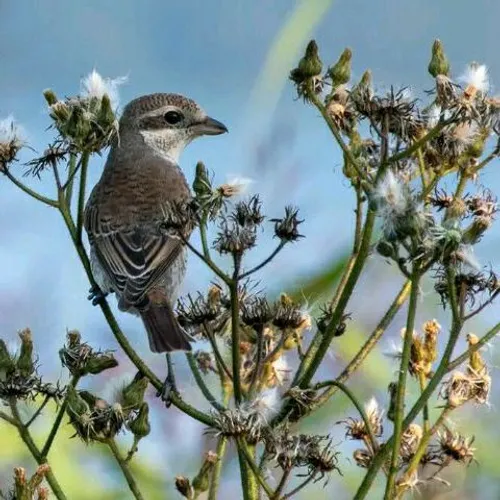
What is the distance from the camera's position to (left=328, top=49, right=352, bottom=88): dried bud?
10.9 ft

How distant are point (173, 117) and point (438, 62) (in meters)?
2.47

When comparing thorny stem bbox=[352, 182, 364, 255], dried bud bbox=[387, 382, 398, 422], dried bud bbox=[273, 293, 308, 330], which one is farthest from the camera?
dried bud bbox=[273, 293, 308, 330]

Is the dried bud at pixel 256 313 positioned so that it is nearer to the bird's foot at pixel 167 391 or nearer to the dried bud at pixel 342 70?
the bird's foot at pixel 167 391

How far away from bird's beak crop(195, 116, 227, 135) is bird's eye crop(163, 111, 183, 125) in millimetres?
86

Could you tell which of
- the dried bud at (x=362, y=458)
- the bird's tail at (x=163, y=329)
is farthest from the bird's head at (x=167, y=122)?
the dried bud at (x=362, y=458)

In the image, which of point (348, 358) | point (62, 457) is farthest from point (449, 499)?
point (62, 457)

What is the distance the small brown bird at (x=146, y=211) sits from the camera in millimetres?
4184

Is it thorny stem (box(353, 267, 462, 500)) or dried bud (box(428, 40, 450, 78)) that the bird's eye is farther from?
thorny stem (box(353, 267, 462, 500))

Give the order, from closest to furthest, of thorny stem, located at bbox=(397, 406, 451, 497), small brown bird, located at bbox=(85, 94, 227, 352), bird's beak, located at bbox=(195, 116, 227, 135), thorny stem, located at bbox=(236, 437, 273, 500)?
thorny stem, located at bbox=(236, 437, 273, 500) → thorny stem, located at bbox=(397, 406, 451, 497) → small brown bird, located at bbox=(85, 94, 227, 352) → bird's beak, located at bbox=(195, 116, 227, 135)

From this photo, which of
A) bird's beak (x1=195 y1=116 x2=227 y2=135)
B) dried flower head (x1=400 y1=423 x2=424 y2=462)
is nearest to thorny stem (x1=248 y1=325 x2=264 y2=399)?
dried flower head (x1=400 y1=423 x2=424 y2=462)

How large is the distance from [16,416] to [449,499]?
64.8 inches

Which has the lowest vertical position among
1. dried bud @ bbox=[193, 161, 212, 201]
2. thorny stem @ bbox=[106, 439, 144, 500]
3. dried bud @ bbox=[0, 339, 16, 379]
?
thorny stem @ bbox=[106, 439, 144, 500]

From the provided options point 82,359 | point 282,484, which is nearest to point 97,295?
point 82,359

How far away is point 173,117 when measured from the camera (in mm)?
5547
